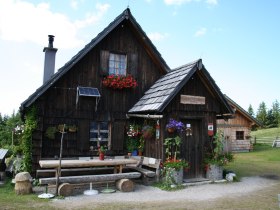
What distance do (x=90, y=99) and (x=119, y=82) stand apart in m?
1.54

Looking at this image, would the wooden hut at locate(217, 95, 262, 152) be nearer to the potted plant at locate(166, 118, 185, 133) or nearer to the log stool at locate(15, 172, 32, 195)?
the potted plant at locate(166, 118, 185, 133)

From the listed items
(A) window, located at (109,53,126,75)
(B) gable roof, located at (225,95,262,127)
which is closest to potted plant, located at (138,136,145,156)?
(A) window, located at (109,53,126,75)

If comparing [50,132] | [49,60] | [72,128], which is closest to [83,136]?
[72,128]

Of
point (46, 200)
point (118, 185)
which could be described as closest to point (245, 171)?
point (118, 185)

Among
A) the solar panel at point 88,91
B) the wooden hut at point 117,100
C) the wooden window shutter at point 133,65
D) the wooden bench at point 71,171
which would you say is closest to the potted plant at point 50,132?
the wooden hut at point 117,100

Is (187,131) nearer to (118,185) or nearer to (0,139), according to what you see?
(118,185)

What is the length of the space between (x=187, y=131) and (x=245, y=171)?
5311 mm

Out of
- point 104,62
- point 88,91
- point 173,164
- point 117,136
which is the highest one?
point 104,62

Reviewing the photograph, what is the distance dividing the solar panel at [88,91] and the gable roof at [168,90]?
1.80 metres

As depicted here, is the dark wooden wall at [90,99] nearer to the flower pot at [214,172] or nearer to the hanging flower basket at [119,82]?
the hanging flower basket at [119,82]

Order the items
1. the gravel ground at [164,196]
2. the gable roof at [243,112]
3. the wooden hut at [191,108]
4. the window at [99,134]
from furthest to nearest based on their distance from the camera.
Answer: the gable roof at [243,112] < the window at [99,134] < the wooden hut at [191,108] < the gravel ground at [164,196]

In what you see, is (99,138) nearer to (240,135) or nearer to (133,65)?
(133,65)

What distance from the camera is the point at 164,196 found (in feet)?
31.6

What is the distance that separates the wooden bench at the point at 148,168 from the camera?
1140cm
